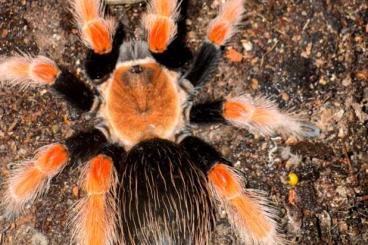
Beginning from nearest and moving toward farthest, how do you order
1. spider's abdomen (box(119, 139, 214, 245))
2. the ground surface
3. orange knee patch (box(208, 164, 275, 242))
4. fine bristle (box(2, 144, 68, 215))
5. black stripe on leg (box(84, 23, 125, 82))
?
1. spider's abdomen (box(119, 139, 214, 245))
2. orange knee patch (box(208, 164, 275, 242))
3. fine bristle (box(2, 144, 68, 215))
4. black stripe on leg (box(84, 23, 125, 82))
5. the ground surface

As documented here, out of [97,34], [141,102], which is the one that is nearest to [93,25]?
[97,34]

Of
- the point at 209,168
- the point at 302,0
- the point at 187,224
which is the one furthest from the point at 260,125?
the point at 302,0

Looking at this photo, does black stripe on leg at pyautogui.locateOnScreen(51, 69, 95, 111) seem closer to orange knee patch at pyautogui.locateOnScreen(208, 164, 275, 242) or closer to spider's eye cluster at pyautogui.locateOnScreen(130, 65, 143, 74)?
spider's eye cluster at pyautogui.locateOnScreen(130, 65, 143, 74)

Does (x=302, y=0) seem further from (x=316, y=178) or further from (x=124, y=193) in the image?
(x=124, y=193)

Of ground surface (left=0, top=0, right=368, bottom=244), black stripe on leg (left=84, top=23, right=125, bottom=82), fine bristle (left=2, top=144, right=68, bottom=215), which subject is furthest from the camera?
ground surface (left=0, top=0, right=368, bottom=244)

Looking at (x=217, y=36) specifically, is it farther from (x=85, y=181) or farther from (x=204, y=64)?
(x=85, y=181)

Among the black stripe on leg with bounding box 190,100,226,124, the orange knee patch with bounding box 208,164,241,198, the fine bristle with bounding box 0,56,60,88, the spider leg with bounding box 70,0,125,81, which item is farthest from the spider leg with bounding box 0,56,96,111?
the orange knee patch with bounding box 208,164,241,198

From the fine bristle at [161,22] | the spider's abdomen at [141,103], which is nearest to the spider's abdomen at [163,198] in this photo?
the spider's abdomen at [141,103]

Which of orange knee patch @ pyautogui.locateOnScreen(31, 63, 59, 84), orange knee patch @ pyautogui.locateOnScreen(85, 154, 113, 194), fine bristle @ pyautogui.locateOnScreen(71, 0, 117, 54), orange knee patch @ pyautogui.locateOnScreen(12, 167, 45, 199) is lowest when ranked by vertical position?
orange knee patch @ pyautogui.locateOnScreen(12, 167, 45, 199)
